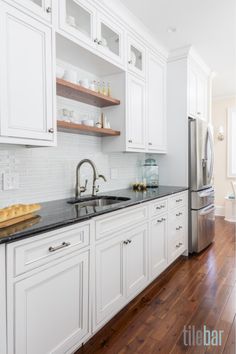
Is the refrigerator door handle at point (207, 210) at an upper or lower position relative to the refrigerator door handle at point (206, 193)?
lower

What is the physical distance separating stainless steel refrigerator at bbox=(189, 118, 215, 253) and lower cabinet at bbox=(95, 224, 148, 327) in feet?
4.04

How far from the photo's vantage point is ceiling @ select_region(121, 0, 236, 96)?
7.48ft

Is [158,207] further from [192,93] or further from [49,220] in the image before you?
[192,93]

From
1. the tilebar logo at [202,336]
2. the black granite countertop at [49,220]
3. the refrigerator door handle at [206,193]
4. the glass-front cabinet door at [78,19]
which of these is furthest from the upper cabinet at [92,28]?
the tilebar logo at [202,336]

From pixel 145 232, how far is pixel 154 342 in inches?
32.5

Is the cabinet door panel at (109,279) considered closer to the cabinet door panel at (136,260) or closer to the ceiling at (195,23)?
the cabinet door panel at (136,260)

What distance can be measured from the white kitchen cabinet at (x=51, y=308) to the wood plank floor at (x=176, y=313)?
28cm

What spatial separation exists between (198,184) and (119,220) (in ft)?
5.59

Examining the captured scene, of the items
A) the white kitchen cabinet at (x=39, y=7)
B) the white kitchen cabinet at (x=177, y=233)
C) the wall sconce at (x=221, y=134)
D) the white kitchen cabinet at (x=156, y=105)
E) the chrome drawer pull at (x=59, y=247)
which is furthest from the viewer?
the wall sconce at (x=221, y=134)

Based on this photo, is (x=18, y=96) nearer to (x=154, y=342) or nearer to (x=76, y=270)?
(x=76, y=270)

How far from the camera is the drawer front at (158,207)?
89.9 inches

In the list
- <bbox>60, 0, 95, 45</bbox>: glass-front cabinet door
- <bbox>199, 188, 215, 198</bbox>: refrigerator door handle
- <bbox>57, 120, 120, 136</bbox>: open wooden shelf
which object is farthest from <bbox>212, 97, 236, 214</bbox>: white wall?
<bbox>60, 0, 95, 45</bbox>: glass-front cabinet door

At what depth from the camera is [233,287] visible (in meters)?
2.35

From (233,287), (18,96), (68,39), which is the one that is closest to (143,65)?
(68,39)
